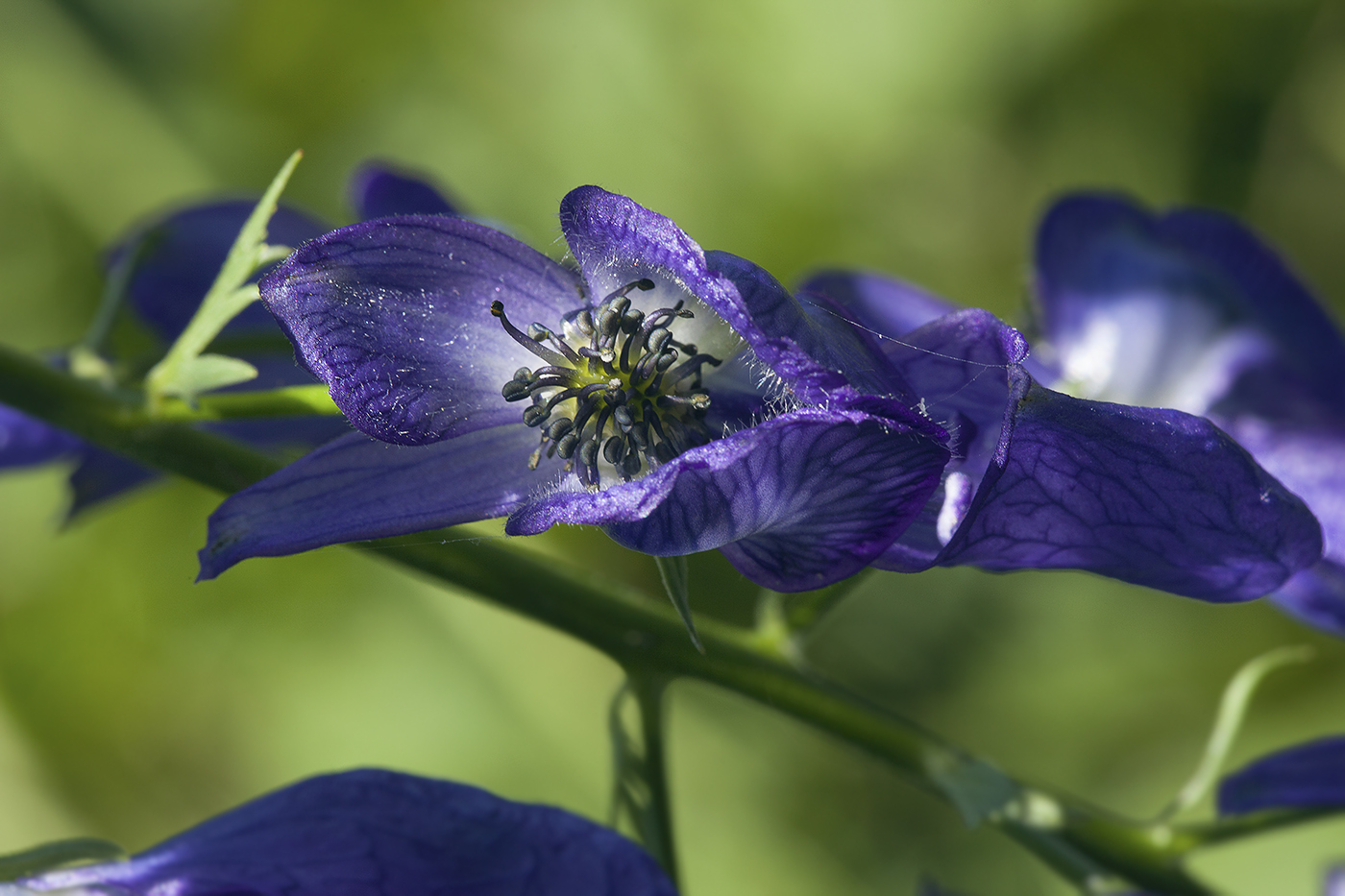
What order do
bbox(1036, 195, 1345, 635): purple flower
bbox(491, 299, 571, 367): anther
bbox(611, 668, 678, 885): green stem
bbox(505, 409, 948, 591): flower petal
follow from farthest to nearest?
bbox(1036, 195, 1345, 635): purple flower
bbox(611, 668, 678, 885): green stem
bbox(491, 299, 571, 367): anther
bbox(505, 409, 948, 591): flower petal

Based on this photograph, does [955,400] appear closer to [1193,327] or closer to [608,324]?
[608,324]

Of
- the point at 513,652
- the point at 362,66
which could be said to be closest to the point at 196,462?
the point at 513,652

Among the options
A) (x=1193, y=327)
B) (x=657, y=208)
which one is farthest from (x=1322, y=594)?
(x=657, y=208)

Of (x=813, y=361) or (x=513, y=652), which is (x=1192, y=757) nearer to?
Result: (x=513, y=652)

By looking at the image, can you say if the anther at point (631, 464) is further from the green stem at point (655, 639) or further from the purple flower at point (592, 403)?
the green stem at point (655, 639)

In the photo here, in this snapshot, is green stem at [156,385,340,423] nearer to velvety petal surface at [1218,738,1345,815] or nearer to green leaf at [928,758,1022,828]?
green leaf at [928,758,1022,828]

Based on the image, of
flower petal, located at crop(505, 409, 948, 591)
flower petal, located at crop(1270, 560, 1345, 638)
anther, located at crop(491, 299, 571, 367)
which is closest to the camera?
flower petal, located at crop(505, 409, 948, 591)

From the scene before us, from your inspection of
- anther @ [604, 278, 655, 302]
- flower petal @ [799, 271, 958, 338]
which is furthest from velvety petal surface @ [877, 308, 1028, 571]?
flower petal @ [799, 271, 958, 338]
